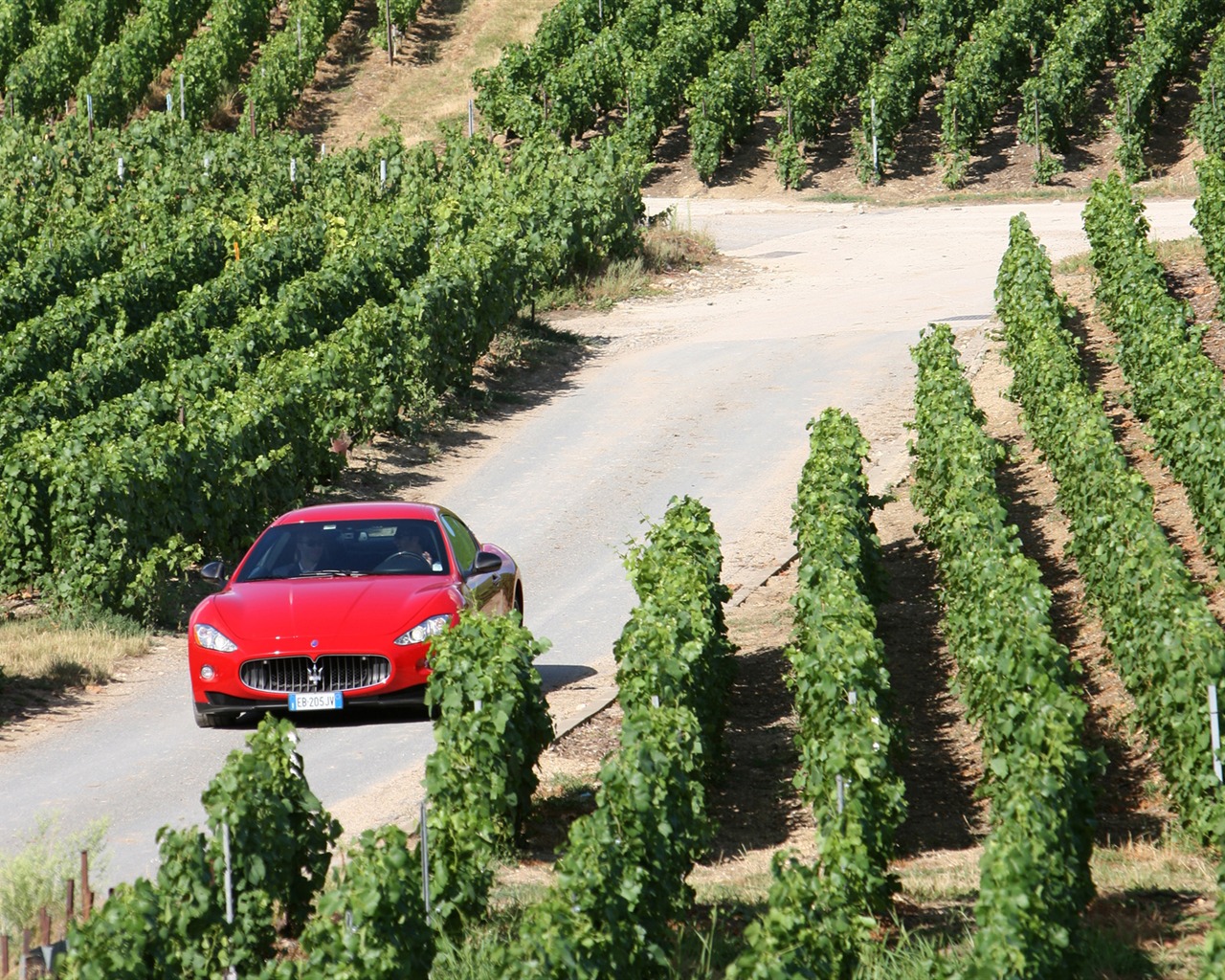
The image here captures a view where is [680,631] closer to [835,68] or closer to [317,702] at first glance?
[317,702]

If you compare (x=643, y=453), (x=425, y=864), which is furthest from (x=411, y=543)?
(x=643, y=453)

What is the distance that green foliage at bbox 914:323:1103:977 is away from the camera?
8.02m

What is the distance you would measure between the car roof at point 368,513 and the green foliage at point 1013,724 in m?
4.17

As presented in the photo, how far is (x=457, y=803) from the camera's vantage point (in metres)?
10.0

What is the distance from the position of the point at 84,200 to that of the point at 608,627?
20.0 m

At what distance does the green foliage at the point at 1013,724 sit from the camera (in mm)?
8023

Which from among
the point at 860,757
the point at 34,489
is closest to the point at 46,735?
the point at 34,489

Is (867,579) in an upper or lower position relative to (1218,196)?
lower

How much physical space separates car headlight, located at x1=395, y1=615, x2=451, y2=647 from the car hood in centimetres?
4

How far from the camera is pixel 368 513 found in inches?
557

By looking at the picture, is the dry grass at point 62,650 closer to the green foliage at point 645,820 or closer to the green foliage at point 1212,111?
the green foliage at point 645,820

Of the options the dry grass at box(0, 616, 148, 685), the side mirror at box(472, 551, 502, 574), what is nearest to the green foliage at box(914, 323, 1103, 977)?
the side mirror at box(472, 551, 502, 574)

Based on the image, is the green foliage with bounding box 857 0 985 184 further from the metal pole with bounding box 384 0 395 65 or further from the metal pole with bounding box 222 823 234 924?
the metal pole with bounding box 222 823 234 924

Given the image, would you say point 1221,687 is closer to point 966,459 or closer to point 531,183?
point 966,459
